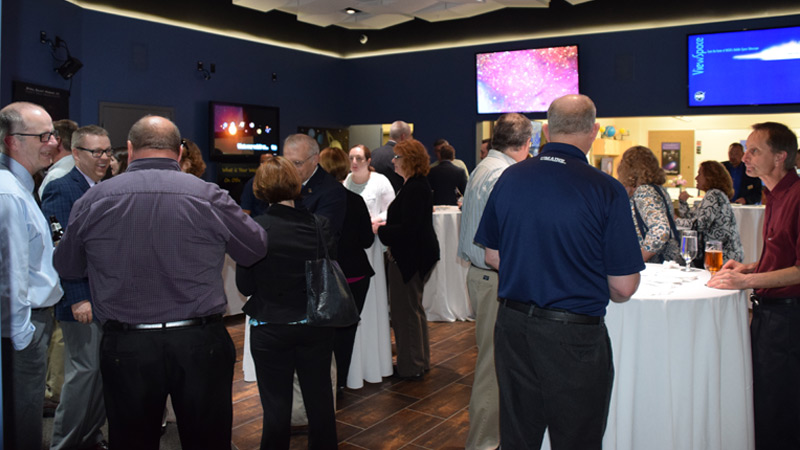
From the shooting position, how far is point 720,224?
176 inches

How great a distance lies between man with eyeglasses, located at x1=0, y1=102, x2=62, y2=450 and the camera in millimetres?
2098

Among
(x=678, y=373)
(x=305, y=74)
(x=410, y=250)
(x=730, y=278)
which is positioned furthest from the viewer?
(x=305, y=74)

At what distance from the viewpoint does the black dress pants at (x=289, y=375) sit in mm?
2703

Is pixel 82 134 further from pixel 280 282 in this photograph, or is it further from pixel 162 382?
pixel 162 382

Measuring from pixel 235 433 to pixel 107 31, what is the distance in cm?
594

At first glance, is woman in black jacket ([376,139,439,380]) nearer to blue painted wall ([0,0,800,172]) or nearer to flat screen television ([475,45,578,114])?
blue painted wall ([0,0,800,172])

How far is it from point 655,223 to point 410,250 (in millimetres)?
1547

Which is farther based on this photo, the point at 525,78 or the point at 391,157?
the point at 525,78

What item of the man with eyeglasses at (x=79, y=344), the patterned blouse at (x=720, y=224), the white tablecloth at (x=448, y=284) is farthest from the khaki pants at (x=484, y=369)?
the white tablecloth at (x=448, y=284)

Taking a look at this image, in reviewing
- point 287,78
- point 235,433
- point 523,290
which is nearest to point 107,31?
point 287,78

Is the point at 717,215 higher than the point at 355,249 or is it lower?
higher

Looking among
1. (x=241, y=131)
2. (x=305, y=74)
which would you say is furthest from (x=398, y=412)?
(x=305, y=74)

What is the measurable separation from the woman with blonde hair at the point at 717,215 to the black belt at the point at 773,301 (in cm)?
163

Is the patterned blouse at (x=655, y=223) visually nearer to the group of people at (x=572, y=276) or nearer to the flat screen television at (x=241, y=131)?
the group of people at (x=572, y=276)
